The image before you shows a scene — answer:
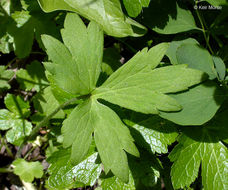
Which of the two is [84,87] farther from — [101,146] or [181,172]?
[181,172]

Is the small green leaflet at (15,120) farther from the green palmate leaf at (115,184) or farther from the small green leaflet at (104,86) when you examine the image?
the small green leaflet at (104,86)

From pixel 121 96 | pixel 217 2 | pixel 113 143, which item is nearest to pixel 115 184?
pixel 113 143

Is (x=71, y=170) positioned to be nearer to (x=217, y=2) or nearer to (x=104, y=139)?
(x=104, y=139)

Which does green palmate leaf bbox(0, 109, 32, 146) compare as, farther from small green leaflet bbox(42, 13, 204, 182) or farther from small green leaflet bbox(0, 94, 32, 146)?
small green leaflet bbox(42, 13, 204, 182)

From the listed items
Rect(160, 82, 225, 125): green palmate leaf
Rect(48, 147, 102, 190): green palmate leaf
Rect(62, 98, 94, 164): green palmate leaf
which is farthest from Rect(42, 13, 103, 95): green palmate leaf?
Rect(48, 147, 102, 190): green palmate leaf

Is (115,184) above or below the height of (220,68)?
below
